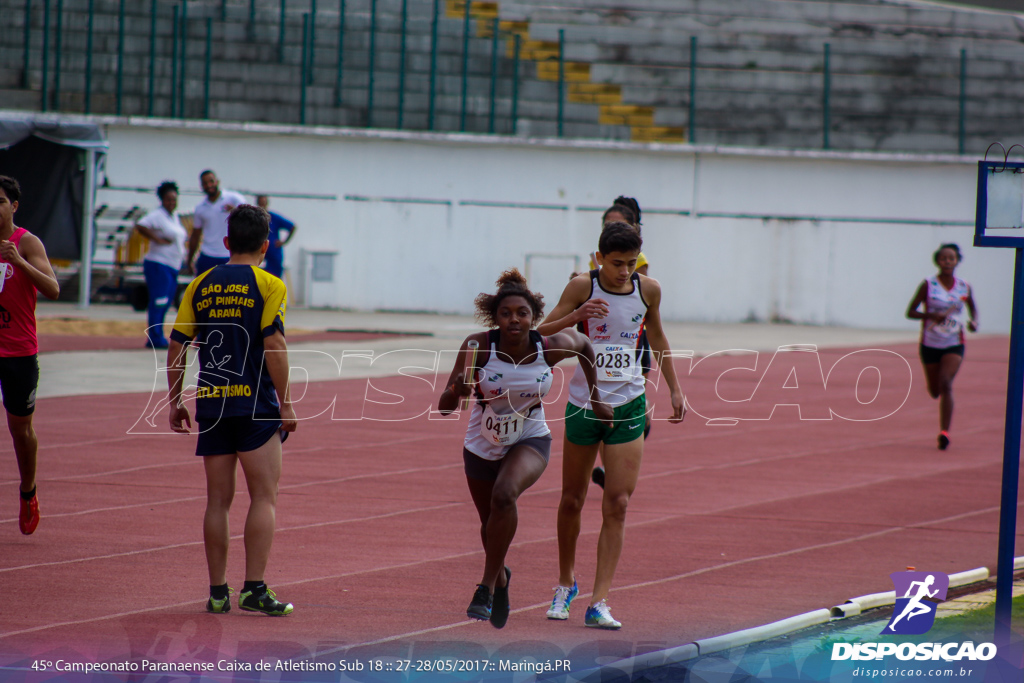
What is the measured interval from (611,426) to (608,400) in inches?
5.5

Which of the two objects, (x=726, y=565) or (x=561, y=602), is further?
(x=726, y=565)

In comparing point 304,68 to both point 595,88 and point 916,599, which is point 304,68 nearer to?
point 595,88

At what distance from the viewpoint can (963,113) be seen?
2995 centimetres

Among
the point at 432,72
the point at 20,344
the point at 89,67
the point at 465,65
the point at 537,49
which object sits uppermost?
the point at 537,49

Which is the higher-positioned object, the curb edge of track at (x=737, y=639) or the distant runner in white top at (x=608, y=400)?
the distant runner in white top at (x=608, y=400)

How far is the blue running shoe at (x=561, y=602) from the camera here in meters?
5.78

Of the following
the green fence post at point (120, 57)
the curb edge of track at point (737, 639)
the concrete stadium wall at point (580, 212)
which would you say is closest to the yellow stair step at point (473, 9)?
the concrete stadium wall at point (580, 212)

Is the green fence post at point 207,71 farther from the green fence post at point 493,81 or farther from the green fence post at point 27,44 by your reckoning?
the green fence post at point 493,81

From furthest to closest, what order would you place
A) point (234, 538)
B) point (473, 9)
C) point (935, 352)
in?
point (473, 9)
point (935, 352)
point (234, 538)

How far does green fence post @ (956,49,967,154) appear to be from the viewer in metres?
29.7

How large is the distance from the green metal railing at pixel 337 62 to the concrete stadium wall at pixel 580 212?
137 cm

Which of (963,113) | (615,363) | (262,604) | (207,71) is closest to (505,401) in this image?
(615,363)

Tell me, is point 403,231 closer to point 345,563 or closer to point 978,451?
point 978,451

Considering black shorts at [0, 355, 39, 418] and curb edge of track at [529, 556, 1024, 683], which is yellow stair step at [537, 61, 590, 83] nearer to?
black shorts at [0, 355, 39, 418]
